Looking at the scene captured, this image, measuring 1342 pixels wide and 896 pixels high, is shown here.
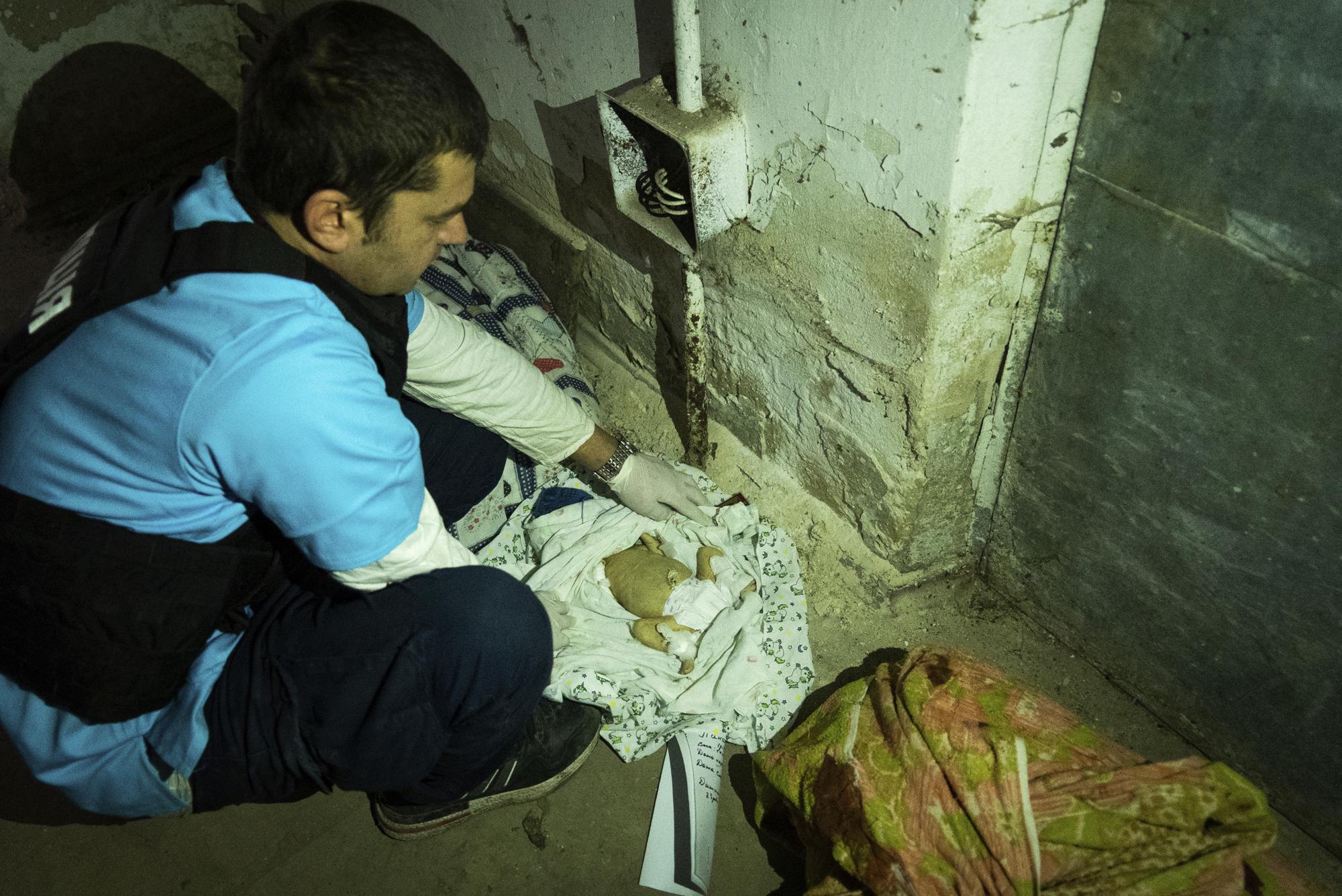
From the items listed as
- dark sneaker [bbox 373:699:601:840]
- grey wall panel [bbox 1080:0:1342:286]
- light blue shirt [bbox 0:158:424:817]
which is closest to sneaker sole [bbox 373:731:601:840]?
dark sneaker [bbox 373:699:601:840]

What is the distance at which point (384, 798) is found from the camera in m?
2.30

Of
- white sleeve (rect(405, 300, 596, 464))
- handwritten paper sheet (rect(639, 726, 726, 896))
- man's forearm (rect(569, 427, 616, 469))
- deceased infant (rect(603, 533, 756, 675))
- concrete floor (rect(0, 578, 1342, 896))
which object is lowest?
concrete floor (rect(0, 578, 1342, 896))

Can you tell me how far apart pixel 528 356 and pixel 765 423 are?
2.74ft

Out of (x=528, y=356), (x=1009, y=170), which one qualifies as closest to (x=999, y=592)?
(x=1009, y=170)

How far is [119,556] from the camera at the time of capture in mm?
1622

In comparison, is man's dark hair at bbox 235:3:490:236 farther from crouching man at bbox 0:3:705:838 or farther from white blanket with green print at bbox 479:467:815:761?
white blanket with green print at bbox 479:467:815:761

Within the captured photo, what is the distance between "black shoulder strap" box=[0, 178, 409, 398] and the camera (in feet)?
5.07

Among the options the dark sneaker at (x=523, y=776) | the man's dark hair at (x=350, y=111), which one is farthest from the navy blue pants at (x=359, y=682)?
the man's dark hair at (x=350, y=111)

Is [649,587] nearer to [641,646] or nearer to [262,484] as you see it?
[641,646]

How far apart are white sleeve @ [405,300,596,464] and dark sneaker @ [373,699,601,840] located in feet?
2.09

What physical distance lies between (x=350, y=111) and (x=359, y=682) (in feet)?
3.30

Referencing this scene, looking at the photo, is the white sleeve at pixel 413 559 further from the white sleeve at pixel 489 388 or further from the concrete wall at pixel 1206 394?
the concrete wall at pixel 1206 394

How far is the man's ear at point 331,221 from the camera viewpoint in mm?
1560

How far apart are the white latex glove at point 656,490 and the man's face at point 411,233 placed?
0.87 m
